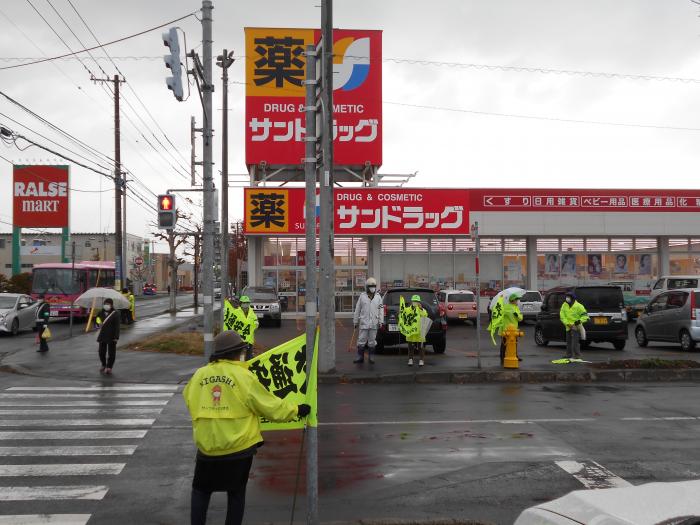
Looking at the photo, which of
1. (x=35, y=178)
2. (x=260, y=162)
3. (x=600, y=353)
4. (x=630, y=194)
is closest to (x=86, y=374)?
(x=600, y=353)

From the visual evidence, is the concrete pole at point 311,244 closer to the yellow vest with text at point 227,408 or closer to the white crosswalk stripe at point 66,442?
the yellow vest with text at point 227,408

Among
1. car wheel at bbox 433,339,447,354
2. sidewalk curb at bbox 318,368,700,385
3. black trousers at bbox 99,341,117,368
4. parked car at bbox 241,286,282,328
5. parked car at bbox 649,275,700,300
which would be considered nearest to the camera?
sidewalk curb at bbox 318,368,700,385

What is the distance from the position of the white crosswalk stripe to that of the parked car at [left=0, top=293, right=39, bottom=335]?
42.6 ft

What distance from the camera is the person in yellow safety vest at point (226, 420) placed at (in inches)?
169

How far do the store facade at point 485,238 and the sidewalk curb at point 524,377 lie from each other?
55.3 ft

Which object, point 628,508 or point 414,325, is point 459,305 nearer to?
point 414,325

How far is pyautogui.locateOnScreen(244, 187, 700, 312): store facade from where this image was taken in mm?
30016

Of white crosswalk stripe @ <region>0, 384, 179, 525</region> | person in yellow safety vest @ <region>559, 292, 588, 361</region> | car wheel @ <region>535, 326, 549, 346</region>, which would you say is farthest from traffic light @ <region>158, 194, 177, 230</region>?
car wheel @ <region>535, 326, 549, 346</region>

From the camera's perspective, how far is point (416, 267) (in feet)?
108

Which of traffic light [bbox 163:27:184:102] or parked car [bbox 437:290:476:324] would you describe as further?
parked car [bbox 437:290:476:324]

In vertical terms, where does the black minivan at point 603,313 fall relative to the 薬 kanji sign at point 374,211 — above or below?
below

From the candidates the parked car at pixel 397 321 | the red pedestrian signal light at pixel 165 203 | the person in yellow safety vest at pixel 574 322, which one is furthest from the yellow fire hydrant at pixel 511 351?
the red pedestrian signal light at pixel 165 203

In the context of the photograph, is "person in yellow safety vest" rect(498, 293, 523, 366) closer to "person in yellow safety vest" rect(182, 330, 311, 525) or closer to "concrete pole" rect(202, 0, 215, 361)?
"concrete pole" rect(202, 0, 215, 361)

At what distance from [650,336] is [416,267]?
14.8 meters
